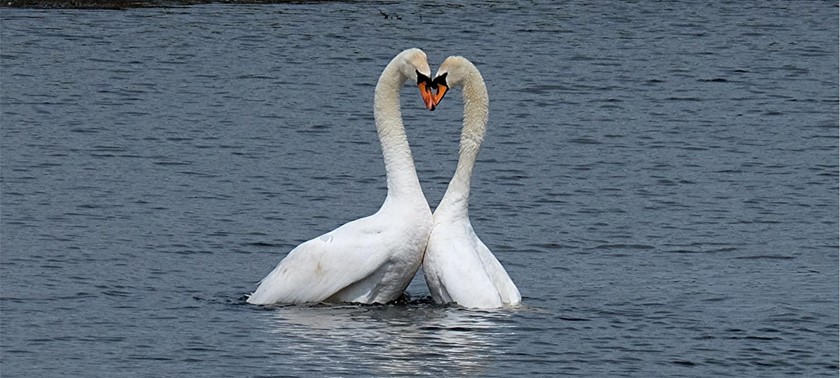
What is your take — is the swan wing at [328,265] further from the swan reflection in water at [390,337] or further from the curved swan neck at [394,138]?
the curved swan neck at [394,138]

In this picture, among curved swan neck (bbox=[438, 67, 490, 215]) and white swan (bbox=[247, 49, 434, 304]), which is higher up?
curved swan neck (bbox=[438, 67, 490, 215])

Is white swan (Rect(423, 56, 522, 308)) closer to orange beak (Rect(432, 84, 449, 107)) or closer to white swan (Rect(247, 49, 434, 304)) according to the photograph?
orange beak (Rect(432, 84, 449, 107))

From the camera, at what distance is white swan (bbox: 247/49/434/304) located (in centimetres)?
1296

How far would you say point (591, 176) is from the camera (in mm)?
18406

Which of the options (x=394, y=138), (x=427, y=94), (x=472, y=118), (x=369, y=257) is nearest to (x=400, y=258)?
(x=369, y=257)

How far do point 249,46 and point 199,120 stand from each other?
5866 millimetres

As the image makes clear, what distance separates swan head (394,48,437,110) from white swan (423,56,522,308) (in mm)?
86

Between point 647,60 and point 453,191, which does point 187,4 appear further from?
point 453,191

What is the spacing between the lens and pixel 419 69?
1351 cm

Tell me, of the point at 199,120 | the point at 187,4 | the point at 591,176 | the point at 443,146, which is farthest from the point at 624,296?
the point at 187,4

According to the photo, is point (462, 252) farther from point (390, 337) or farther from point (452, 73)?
point (452, 73)

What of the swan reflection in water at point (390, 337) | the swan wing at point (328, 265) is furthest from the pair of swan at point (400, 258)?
the swan reflection in water at point (390, 337)

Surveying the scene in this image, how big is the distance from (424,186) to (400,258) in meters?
5.06

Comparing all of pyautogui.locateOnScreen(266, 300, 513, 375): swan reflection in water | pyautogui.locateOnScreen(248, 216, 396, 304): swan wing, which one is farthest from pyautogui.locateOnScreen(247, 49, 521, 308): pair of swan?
pyautogui.locateOnScreen(266, 300, 513, 375): swan reflection in water
